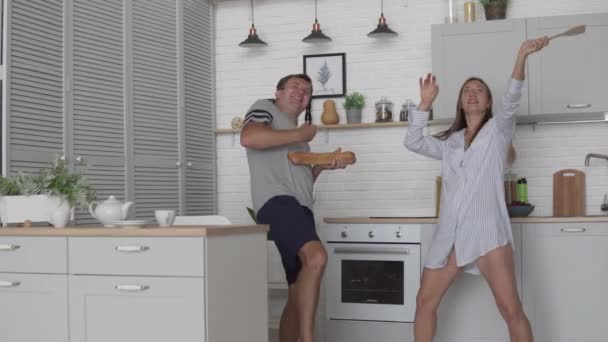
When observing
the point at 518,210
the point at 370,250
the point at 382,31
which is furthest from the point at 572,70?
the point at 370,250

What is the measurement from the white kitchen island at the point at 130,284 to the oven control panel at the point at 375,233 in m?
1.90

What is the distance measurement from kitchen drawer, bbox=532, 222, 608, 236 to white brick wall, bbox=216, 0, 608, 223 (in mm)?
708

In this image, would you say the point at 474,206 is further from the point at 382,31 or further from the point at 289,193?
the point at 382,31

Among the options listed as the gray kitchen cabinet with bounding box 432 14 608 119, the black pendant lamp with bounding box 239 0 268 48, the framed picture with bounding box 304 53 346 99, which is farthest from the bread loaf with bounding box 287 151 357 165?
the black pendant lamp with bounding box 239 0 268 48

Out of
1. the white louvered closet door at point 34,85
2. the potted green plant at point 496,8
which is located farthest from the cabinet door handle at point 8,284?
the potted green plant at point 496,8

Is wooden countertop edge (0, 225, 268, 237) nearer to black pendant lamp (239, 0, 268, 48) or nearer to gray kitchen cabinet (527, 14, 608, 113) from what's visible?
gray kitchen cabinet (527, 14, 608, 113)

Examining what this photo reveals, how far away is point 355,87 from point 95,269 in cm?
332

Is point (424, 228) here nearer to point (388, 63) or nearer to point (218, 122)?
point (388, 63)

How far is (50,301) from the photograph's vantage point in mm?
3109

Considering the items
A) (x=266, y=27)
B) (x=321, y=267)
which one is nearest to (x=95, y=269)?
(x=321, y=267)

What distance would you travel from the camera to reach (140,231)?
297cm

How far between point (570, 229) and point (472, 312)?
2.53 ft

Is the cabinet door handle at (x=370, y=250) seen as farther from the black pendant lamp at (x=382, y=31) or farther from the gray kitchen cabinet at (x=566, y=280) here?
the black pendant lamp at (x=382, y=31)

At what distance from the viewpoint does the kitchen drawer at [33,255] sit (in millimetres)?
3100
